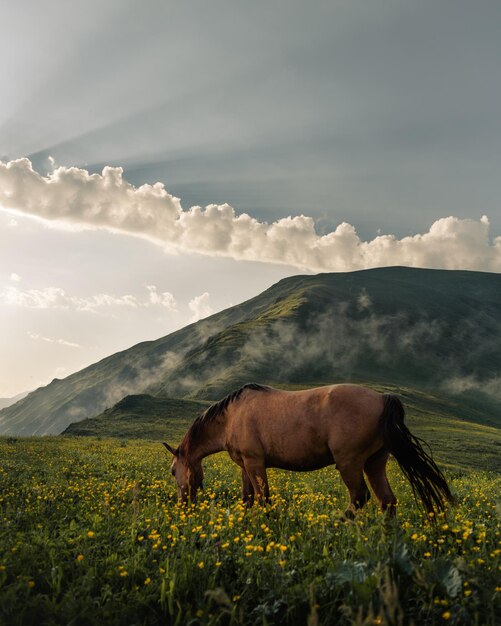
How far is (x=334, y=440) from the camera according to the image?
8.48m

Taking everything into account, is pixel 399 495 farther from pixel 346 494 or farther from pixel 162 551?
pixel 162 551

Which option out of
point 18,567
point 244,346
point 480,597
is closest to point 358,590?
point 480,597

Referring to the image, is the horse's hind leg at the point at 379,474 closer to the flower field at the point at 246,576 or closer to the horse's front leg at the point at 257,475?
the flower field at the point at 246,576

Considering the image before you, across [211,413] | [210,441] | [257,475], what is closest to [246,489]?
[257,475]

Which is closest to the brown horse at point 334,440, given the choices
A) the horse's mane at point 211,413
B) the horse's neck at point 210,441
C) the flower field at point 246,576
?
the horse's mane at point 211,413

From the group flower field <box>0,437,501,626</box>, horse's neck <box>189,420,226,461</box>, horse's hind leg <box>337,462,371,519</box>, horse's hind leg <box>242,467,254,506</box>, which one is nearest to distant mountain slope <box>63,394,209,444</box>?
horse's neck <box>189,420,226,461</box>

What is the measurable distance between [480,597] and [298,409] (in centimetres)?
507

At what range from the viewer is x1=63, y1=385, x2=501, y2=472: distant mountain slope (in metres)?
48.8

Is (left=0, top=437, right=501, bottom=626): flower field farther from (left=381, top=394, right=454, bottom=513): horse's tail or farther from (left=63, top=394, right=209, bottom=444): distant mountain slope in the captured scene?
(left=63, top=394, right=209, bottom=444): distant mountain slope

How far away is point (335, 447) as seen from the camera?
8.46m

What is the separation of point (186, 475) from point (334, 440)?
15.0 ft

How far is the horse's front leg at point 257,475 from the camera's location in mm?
9320

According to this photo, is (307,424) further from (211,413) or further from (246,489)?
(211,413)

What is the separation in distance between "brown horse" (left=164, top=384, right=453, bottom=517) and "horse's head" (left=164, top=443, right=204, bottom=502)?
153cm
